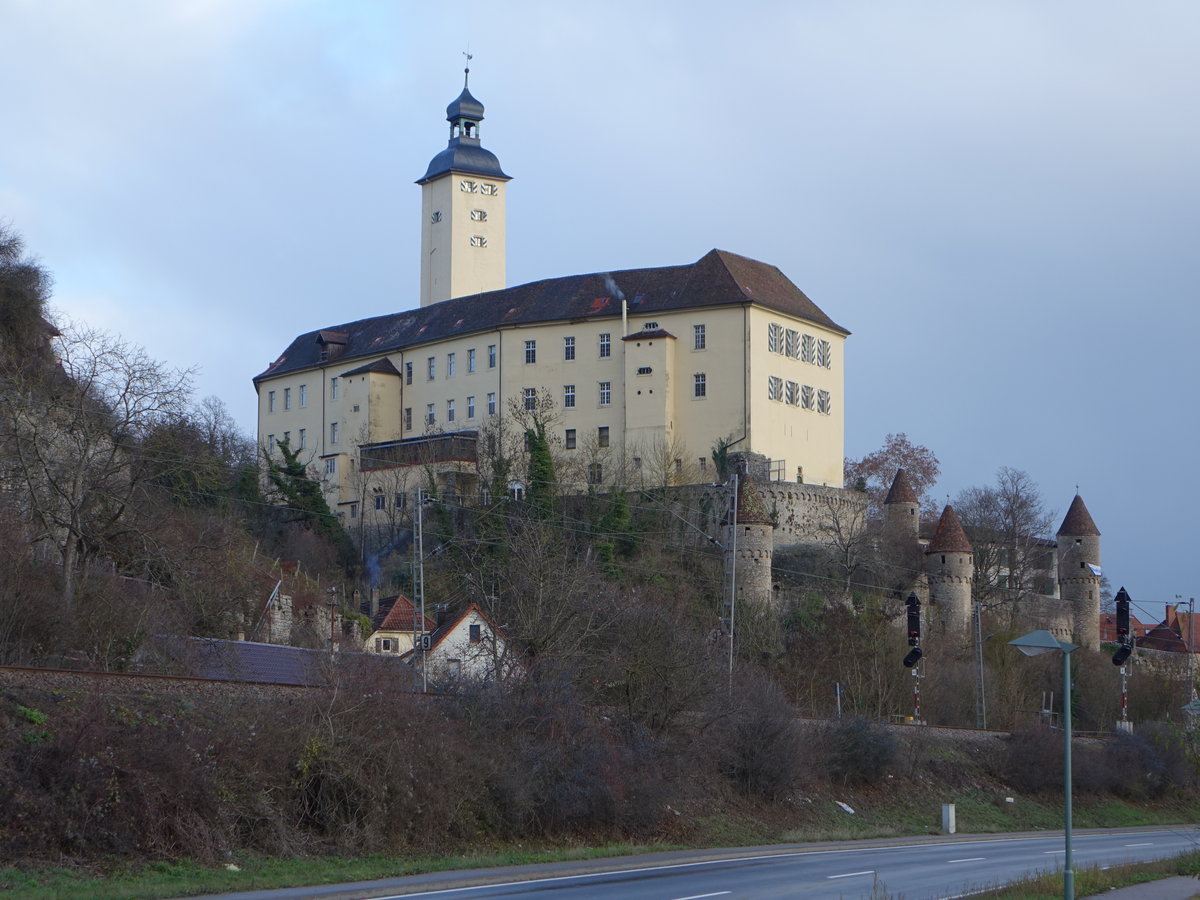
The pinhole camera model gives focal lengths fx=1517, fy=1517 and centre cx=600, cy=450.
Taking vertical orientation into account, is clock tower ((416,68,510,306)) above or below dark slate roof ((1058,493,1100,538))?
above

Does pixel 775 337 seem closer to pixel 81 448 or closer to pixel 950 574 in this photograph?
pixel 950 574

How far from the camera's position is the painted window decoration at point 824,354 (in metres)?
84.6

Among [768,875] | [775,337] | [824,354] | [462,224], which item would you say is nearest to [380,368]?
[462,224]

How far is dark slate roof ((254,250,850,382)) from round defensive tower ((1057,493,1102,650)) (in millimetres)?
16786

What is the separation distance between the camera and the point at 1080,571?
3280 inches

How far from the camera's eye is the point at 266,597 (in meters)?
49.2

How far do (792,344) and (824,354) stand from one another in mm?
3455

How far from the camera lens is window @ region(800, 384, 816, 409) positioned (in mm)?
82062

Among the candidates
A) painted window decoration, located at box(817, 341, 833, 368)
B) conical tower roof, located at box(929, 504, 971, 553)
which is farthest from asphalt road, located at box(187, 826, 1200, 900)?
painted window decoration, located at box(817, 341, 833, 368)

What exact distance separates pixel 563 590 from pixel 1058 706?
36690 mm

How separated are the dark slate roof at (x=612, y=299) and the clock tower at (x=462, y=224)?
664 centimetres

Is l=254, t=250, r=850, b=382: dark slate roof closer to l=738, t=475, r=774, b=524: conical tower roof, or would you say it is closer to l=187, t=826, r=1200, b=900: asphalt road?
l=738, t=475, r=774, b=524: conical tower roof

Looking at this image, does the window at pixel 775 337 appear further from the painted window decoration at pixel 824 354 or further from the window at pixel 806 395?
the painted window decoration at pixel 824 354

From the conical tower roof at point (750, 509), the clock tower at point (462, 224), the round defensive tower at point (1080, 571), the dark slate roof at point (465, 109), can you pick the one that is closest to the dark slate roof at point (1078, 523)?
the round defensive tower at point (1080, 571)
